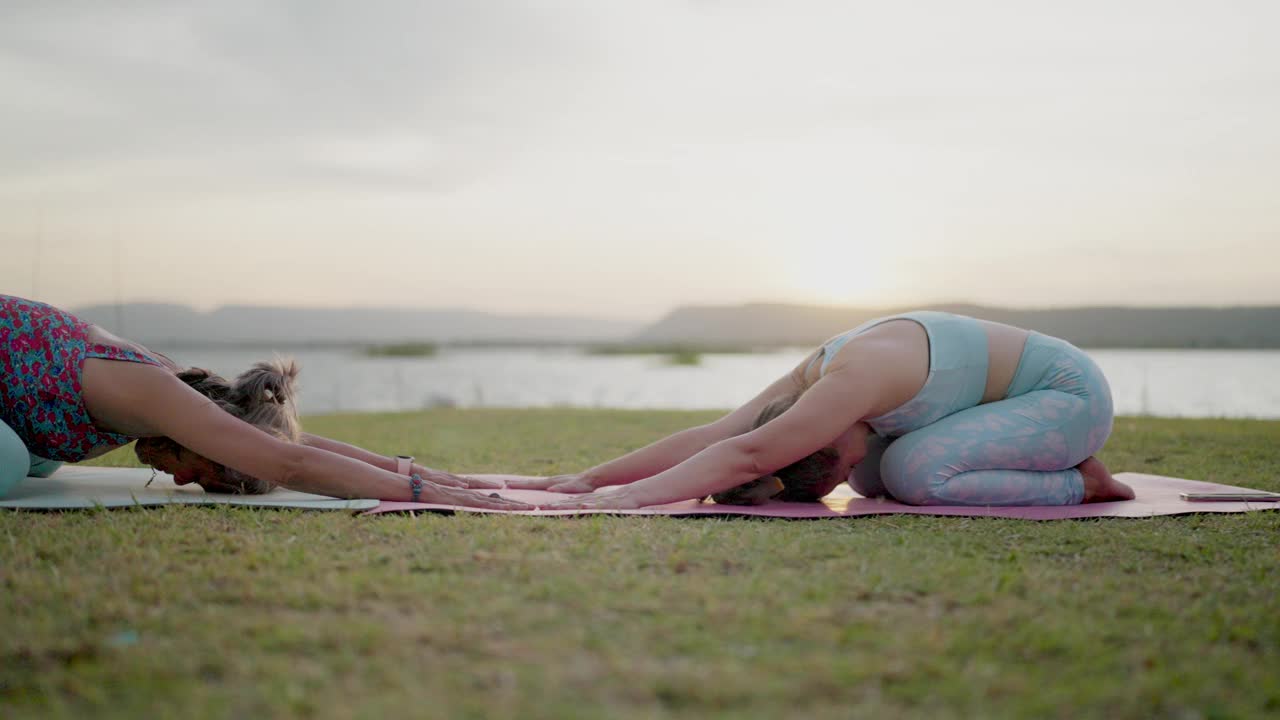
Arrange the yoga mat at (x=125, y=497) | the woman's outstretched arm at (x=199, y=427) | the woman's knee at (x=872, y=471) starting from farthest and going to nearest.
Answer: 1. the woman's knee at (x=872, y=471)
2. the yoga mat at (x=125, y=497)
3. the woman's outstretched arm at (x=199, y=427)

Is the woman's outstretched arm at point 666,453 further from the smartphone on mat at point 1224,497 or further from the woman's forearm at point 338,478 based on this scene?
the smartphone on mat at point 1224,497

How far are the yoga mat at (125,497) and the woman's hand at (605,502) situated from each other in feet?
2.40

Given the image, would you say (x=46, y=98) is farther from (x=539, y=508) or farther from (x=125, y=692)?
(x=125, y=692)

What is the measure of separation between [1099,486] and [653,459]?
204 cm

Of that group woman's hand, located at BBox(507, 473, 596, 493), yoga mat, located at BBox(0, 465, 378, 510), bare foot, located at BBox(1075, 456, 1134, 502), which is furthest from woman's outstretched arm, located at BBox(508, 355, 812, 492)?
bare foot, located at BBox(1075, 456, 1134, 502)

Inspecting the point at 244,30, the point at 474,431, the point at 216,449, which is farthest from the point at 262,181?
the point at 216,449

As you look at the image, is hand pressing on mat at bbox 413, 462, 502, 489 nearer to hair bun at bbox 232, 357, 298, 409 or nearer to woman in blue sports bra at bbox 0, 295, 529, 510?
woman in blue sports bra at bbox 0, 295, 529, 510

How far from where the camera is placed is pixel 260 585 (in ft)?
6.49

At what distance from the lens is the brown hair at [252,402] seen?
10.6 feet

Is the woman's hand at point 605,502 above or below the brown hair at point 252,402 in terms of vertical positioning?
below

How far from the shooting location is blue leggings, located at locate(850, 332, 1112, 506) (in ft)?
11.1

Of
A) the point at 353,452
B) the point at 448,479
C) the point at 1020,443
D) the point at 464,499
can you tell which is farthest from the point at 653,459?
the point at 1020,443

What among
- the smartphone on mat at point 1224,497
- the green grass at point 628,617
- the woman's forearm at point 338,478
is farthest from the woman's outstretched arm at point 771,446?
the smartphone on mat at point 1224,497

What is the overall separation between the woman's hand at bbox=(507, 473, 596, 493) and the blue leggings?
1.38 m
